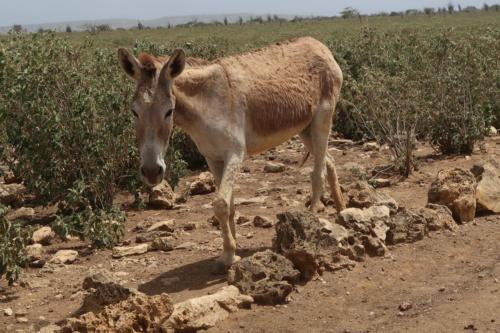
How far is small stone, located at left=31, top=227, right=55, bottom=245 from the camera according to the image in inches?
306

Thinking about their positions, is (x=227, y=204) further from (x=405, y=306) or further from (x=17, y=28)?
(x=17, y=28)

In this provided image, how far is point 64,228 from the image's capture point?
7.27 meters

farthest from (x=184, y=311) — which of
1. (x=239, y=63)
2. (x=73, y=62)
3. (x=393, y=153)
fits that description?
(x=393, y=153)

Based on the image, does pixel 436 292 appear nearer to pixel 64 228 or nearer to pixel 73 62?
pixel 64 228

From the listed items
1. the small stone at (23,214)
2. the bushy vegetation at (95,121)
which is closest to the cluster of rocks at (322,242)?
the bushy vegetation at (95,121)

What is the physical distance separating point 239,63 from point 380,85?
12.8 ft

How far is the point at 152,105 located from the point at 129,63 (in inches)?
15.6

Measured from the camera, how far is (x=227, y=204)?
20.0 ft

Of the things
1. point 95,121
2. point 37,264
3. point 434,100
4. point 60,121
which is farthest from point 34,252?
point 434,100

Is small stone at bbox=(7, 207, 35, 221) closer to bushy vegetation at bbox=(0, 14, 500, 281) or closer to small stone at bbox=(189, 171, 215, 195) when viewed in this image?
bushy vegetation at bbox=(0, 14, 500, 281)

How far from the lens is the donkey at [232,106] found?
18.8ft

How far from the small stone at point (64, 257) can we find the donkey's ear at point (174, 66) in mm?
2277

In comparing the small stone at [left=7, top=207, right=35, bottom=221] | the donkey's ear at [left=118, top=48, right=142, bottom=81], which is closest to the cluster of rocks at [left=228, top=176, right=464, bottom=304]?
the donkey's ear at [left=118, top=48, right=142, bottom=81]

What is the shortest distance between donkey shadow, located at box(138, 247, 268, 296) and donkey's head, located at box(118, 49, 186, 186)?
1.02 metres
